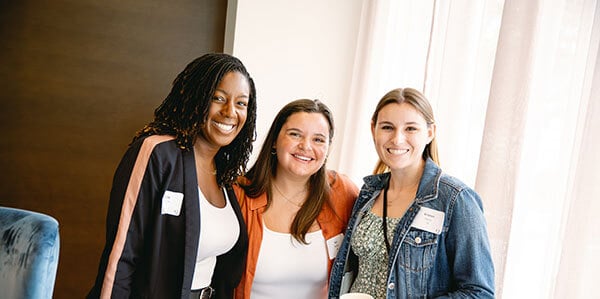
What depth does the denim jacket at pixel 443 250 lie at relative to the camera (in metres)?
1.33

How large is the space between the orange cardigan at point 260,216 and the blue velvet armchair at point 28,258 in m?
0.75

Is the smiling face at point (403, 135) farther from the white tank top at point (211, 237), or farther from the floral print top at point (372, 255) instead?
the white tank top at point (211, 237)

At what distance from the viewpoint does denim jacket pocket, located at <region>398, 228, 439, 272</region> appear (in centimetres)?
142

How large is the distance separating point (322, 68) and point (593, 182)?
2.18 meters

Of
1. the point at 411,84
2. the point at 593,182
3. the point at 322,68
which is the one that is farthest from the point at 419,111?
the point at 322,68

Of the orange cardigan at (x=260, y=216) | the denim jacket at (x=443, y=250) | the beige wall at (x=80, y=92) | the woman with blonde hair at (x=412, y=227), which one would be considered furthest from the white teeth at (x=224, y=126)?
the beige wall at (x=80, y=92)

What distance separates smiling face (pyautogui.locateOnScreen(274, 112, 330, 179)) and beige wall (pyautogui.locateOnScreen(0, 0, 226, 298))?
1576 millimetres

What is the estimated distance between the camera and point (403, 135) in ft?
5.16

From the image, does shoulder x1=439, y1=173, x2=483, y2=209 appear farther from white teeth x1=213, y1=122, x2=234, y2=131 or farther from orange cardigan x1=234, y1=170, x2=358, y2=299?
white teeth x1=213, y1=122, x2=234, y2=131

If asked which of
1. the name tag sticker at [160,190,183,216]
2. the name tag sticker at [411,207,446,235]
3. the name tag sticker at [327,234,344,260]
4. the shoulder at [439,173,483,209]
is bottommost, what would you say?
the name tag sticker at [327,234,344,260]

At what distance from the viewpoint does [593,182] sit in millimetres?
1239

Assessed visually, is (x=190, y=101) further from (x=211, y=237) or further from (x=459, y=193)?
(x=459, y=193)

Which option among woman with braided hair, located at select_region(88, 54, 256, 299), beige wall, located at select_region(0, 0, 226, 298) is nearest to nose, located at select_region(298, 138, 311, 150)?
woman with braided hair, located at select_region(88, 54, 256, 299)

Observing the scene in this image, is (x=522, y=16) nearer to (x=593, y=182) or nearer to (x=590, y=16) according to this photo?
(x=590, y=16)
